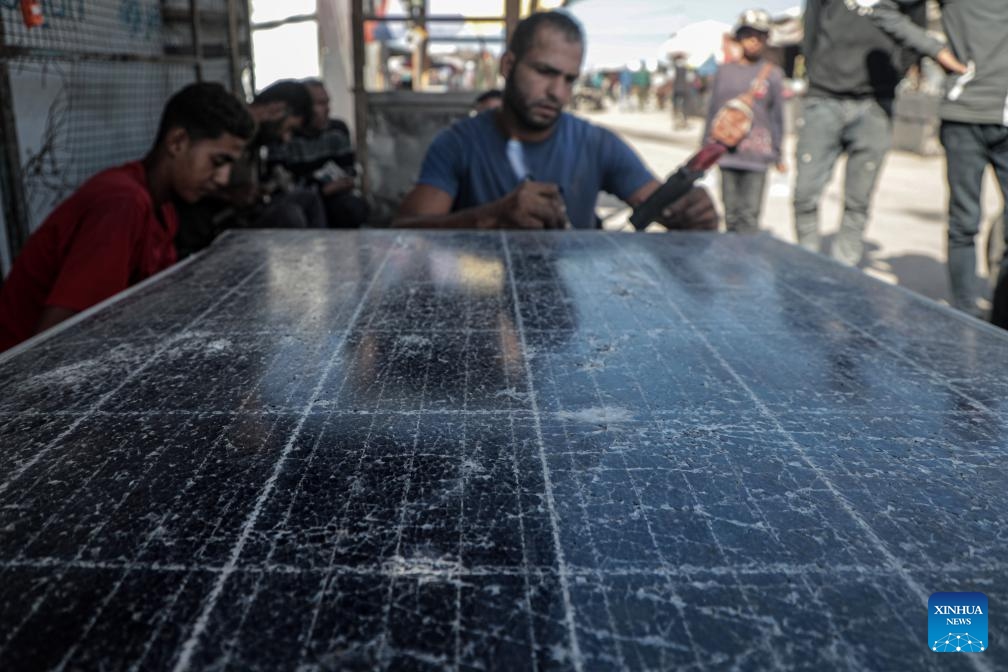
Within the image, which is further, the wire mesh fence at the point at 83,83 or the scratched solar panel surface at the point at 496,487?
the wire mesh fence at the point at 83,83

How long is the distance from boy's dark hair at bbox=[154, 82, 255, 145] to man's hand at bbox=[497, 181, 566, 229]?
0.97 metres

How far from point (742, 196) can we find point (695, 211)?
291 centimetres

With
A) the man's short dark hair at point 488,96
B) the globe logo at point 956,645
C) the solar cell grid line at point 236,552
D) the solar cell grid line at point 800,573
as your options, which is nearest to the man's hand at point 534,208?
the solar cell grid line at point 236,552

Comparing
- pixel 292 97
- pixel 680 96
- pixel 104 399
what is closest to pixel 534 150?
pixel 104 399

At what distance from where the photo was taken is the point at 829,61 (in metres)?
4.29

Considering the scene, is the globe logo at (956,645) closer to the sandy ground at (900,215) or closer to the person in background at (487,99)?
the sandy ground at (900,215)

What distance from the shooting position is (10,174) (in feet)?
8.13

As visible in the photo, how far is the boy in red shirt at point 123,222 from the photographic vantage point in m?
1.87

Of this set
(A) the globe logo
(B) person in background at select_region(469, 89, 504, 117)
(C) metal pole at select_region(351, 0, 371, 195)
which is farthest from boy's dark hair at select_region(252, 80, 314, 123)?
(A) the globe logo

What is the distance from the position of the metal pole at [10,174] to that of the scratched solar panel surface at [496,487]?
1479mm

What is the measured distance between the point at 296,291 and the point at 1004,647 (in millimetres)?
1296

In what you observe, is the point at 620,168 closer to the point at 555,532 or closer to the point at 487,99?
the point at 555,532

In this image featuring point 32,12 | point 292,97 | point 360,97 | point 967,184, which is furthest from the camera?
point 360,97

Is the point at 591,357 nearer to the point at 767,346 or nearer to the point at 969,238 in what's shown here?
the point at 767,346
